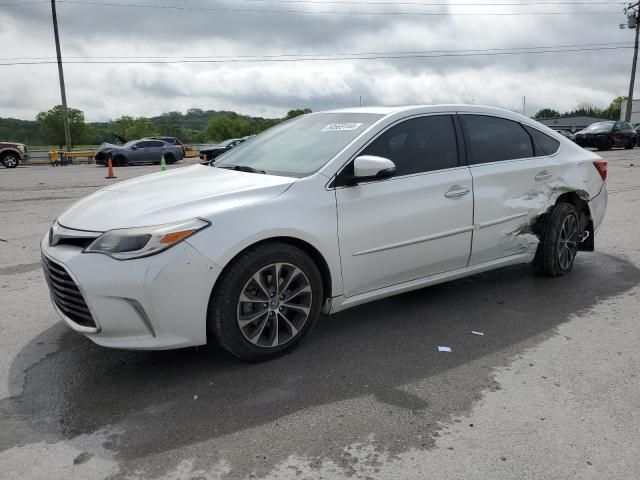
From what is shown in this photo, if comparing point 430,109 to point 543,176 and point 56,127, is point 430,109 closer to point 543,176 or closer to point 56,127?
point 543,176

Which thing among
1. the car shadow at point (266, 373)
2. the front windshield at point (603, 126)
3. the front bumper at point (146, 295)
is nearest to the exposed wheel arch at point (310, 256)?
the front bumper at point (146, 295)

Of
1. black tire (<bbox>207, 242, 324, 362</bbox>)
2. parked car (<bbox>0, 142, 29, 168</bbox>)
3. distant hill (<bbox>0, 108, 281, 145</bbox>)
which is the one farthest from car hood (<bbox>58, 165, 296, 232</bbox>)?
distant hill (<bbox>0, 108, 281, 145</bbox>)

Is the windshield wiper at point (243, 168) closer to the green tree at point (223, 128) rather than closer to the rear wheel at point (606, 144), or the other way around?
the rear wheel at point (606, 144)

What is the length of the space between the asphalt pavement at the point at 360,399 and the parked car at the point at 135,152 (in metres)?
24.5

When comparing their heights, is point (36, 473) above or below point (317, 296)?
below

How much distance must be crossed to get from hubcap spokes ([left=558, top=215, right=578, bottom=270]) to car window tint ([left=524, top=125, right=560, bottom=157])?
629 mm

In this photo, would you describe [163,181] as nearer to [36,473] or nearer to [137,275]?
[137,275]

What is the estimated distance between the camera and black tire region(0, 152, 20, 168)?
2658cm

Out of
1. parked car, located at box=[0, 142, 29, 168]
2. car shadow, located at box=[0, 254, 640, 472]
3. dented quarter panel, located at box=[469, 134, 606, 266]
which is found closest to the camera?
car shadow, located at box=[0, 254, 640, 472]

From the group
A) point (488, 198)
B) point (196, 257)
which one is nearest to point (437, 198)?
point (488, 198)

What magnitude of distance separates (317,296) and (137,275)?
1.15m

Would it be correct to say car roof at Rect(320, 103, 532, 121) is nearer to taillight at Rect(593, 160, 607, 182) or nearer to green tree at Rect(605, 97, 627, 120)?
taillight at Rect(593, 160, 607, 182)

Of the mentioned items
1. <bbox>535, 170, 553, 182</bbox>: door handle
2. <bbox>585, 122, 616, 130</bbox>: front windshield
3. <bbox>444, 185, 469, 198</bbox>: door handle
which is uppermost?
<bbox>585, 122, 616, 130</bbox>: front windshield

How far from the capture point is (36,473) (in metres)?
2.48
